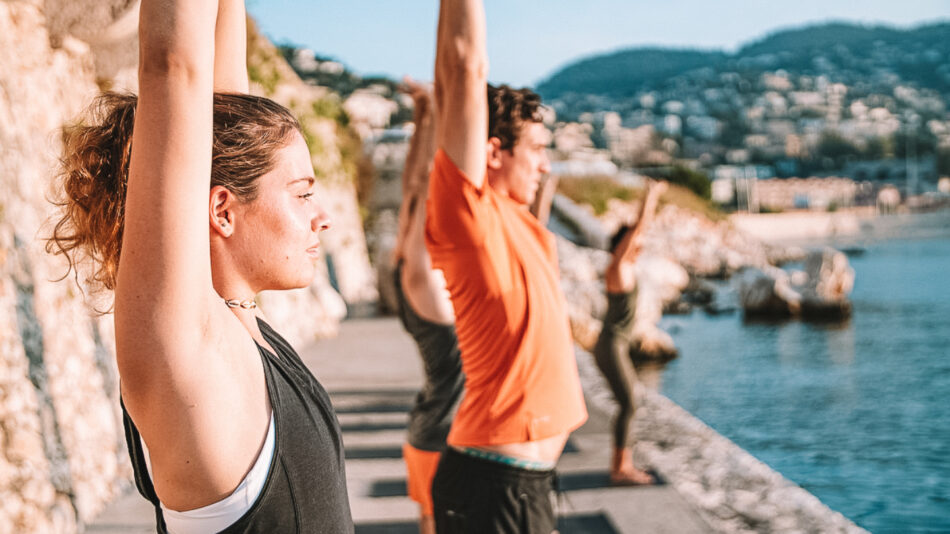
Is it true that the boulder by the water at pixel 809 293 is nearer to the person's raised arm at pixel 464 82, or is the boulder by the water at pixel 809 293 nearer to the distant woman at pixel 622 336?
the distant woman at pixel 622 336

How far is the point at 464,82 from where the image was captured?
7.04 ft

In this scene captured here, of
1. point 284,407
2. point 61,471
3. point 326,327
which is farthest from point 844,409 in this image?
point 284,407

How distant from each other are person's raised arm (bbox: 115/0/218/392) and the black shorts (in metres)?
1.27

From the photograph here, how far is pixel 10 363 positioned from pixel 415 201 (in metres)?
1.77

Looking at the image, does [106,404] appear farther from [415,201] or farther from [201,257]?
[201,257]

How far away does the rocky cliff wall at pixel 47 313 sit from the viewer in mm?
3336

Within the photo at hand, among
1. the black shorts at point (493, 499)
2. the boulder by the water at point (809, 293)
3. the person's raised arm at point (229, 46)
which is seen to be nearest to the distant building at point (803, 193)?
the boulder by the water at point (809, 293)

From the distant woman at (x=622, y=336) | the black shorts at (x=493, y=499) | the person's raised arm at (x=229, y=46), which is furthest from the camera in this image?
the distant woman at (x=622, y=336)

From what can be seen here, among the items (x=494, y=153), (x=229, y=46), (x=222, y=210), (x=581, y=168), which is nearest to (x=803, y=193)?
(x=581, y=168)

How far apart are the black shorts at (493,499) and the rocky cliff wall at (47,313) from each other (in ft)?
6.35

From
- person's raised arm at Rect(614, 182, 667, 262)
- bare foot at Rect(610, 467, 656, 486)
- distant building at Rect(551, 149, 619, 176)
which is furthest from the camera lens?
distant building at Rect(551, 149, 619, 176)

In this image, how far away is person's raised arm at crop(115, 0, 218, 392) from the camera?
37.7 inches

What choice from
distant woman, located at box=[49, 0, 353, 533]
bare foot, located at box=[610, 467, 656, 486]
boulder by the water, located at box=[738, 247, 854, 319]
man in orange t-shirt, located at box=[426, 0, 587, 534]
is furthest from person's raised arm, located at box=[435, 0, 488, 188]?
boulder by the water, located at box=[738, 247, 854, 319]

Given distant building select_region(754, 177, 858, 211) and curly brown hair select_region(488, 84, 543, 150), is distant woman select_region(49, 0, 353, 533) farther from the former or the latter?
distant building select_region(754, 177, 858, 211)
